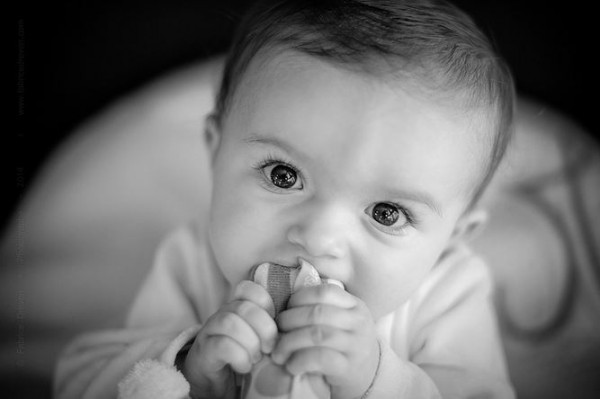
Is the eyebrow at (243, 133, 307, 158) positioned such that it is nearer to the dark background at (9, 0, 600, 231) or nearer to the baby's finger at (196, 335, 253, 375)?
the baby's finger at (196, 335, 253, 375)

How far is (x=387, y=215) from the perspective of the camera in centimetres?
74

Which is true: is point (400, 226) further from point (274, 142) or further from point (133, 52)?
point (133, 52)

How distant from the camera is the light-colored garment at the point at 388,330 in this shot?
81cm

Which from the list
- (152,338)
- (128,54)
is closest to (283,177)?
(152,338)

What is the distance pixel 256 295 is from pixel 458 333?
0.43 metres

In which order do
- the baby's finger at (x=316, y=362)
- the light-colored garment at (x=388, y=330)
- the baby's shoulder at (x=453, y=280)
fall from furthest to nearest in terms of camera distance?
the baby's shoulder at (x=453, y=280), the light-colored garment at (x=388, y=330), the baby's finger at (x=316, y=362)

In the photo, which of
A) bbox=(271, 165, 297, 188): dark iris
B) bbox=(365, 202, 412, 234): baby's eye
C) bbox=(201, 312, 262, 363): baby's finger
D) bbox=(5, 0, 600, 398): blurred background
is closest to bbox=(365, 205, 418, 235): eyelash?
bbox=(365, 202, 412, 234): baby's eye

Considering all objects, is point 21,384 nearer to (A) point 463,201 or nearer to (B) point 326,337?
(B) point 326,337

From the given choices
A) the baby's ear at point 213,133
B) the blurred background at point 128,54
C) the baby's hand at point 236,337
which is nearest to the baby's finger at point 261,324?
the baby's hand at point 236,337

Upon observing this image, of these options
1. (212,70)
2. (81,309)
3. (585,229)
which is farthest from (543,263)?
(81,309)

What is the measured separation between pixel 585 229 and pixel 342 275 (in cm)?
71

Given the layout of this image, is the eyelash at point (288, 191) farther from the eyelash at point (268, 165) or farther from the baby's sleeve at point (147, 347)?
the baby's sleeve at point (147, 347)

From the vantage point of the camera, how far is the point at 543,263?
1182mm

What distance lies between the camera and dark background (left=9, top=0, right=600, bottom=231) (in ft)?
3.56
